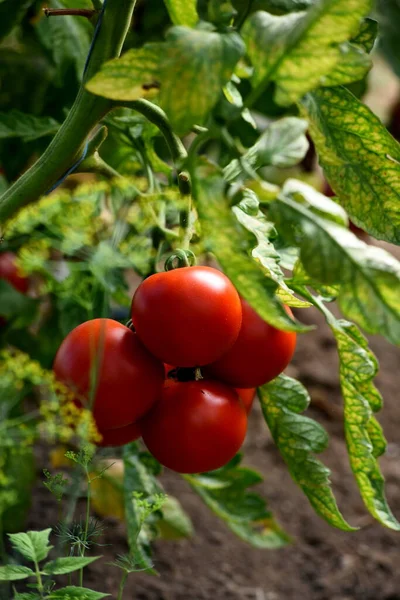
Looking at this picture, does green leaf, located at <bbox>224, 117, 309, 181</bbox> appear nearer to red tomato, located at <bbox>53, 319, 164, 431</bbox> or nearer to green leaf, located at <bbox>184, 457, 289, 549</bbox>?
red tomato, located at <bbox>53, 319, 164, 431</bbox>

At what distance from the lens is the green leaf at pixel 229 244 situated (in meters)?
0.42

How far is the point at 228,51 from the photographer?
1.36ft

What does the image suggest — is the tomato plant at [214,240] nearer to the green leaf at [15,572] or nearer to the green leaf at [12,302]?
the green leaf at [15,572]

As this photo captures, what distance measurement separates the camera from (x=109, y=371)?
578 mm

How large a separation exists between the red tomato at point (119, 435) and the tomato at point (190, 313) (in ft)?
A: 0.33

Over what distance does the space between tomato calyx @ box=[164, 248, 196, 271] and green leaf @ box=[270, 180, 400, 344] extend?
0.56 ft

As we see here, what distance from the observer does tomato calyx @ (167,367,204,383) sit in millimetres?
629

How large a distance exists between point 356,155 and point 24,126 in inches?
15.6

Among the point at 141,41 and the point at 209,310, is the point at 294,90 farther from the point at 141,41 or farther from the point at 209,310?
the point at 141,41

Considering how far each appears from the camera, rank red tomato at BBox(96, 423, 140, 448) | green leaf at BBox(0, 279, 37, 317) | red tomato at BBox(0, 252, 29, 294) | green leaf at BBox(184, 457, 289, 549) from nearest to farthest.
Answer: red tomato at BBox(96, 423, 140, 448) → green leaf at BBox(184, 457, 289, 549) → green leaf at BBox(0, 279, 37, 317) → red tomato at BBox(0, 252, 29, 294)

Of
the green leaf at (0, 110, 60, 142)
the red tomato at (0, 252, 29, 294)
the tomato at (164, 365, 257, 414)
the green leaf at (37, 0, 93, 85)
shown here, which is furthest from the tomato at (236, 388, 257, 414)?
the red tomato at (0, 252, 29, 294)

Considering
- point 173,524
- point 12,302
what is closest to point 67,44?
point 12,302

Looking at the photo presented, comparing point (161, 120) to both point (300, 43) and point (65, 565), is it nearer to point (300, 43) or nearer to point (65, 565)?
point (300, 43)

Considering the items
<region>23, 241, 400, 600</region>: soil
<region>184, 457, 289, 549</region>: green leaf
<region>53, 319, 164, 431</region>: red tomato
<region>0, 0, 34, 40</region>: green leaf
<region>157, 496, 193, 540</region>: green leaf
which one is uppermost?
<region>0, 0, 34, 40</region>: green leaf
